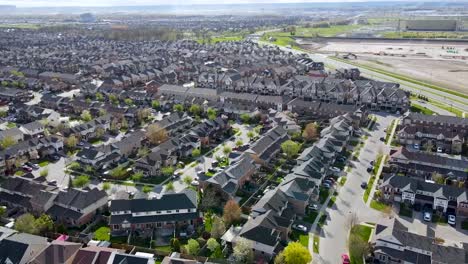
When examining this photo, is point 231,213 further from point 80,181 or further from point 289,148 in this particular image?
point 80,181

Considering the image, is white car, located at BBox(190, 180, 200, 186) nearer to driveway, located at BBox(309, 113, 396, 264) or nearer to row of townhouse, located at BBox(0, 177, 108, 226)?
row of townhouse, located at BBox(0, 177, 108, 226)

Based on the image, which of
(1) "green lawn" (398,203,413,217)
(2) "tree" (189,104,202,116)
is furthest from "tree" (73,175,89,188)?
(1) "green lawn" (398,203,413,217)

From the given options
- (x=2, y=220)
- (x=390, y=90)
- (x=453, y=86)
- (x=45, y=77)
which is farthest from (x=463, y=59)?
(x=2, y=220)

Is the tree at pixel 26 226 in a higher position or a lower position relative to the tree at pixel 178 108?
lower

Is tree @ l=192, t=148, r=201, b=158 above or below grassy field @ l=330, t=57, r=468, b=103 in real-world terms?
below

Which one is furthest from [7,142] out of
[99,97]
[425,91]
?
[425,91]

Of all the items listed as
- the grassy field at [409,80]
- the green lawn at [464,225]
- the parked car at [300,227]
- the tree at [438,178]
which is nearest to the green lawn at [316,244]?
the parked car at [300,227]

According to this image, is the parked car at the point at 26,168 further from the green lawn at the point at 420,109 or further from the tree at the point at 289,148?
the green lawn at the point at 420,109
